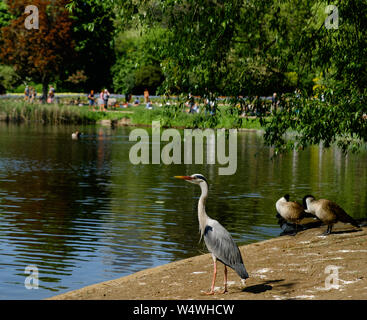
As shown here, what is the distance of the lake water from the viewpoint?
16.8 m

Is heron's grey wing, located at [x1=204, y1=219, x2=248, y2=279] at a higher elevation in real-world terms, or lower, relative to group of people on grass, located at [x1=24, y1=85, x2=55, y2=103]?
lower

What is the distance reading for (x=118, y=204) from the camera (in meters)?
25.8

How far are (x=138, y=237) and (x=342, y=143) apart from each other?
5980mm

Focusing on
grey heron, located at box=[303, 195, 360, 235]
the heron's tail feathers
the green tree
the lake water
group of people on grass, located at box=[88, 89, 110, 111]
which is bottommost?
the lake water

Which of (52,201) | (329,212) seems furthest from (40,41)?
(329,212)

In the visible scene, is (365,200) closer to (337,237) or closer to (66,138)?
(337,237)

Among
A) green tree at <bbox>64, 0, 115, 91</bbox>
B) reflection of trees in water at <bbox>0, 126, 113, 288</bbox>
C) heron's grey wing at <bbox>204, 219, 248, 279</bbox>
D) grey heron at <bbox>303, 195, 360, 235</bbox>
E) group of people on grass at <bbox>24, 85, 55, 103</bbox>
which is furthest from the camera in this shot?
green tree at <bbox>64, 0, 115, 91</bbox>

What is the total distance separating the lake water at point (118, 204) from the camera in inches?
659

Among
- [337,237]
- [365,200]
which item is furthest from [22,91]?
[337,237]

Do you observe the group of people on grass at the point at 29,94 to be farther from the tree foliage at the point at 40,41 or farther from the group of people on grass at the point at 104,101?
the group of people on grass at the point at 104,101

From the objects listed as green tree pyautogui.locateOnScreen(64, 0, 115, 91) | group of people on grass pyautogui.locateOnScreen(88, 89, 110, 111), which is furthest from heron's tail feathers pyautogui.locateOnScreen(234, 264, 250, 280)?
green tree pyautogui.locateOnScreen(64, 0, 115, 91)

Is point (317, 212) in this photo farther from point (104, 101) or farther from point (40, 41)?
point (40, 41)

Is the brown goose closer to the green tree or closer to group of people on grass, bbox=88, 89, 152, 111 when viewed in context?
group of people on grass, bbox=88, 89, 152, 111
